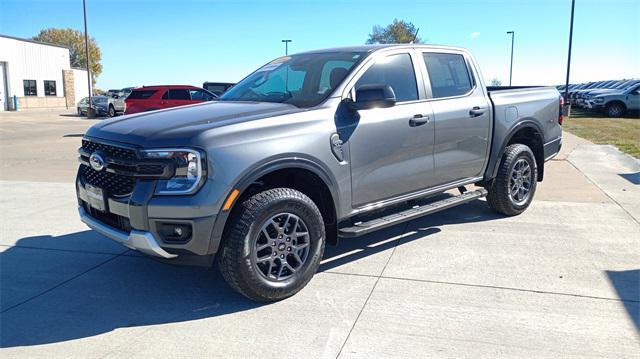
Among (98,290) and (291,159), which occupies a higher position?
(291,159)

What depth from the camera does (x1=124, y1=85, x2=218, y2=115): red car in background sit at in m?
19.3

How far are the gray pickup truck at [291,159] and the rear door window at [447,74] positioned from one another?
0.02 metres

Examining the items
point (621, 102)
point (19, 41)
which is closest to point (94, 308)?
point (621, 102)

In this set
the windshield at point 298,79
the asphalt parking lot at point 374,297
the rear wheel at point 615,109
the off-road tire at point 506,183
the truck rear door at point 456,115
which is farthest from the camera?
the rear wheel at point 615,109

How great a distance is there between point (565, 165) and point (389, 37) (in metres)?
53.0

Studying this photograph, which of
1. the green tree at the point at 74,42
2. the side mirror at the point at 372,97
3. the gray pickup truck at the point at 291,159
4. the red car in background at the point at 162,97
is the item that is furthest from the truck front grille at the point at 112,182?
the green tree at the point at 74,42

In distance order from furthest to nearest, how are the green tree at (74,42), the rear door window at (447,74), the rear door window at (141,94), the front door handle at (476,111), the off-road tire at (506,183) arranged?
the green tree at (74,42) → the rear door window at (141,94) → the off-road tire at (506,183) → the front door handle at (476,111) → the rear door window at (447,74)

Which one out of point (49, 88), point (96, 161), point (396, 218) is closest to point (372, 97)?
point (396, 218)

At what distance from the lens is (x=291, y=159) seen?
154 inches

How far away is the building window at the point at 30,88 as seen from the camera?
1738 inches

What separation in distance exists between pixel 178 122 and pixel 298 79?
1.43 m

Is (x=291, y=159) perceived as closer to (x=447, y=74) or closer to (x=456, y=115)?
(x=456, y=115)

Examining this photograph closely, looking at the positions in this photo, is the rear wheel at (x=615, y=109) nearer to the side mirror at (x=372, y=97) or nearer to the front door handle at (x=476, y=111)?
the front door handle at (x=476, y=111)

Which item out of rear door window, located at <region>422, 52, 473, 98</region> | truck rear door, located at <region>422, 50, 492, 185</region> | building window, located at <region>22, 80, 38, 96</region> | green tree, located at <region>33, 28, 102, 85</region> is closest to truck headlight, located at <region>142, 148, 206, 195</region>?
truck rear door, located at <region>422, 50, 492, 185</region>
